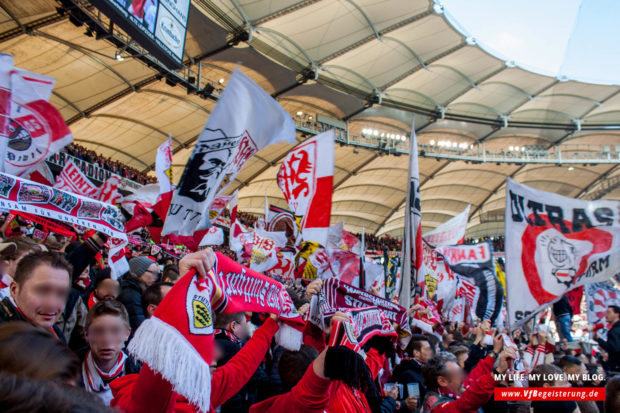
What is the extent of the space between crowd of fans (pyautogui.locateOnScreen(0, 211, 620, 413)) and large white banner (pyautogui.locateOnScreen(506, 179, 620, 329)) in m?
0.52

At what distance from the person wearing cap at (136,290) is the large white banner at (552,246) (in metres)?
3.52

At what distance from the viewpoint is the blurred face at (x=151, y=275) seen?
502cm

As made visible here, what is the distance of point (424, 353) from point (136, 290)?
2.89 m

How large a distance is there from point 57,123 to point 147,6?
6.42m

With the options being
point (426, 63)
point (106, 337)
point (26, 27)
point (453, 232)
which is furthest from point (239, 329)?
point (426, 63)

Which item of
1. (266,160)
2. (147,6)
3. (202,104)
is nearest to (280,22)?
(202,104)

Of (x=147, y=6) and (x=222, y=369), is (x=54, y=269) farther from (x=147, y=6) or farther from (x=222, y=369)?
(x=147, y=6)

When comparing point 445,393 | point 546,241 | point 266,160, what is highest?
point 266,160

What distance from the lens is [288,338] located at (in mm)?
2568

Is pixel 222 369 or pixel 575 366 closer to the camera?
pixel 222 369

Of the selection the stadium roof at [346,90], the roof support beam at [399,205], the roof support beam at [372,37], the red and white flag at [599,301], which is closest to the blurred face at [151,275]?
the red and white flag at [599,301]

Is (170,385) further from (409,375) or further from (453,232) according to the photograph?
(453,232)

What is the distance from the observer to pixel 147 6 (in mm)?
10266

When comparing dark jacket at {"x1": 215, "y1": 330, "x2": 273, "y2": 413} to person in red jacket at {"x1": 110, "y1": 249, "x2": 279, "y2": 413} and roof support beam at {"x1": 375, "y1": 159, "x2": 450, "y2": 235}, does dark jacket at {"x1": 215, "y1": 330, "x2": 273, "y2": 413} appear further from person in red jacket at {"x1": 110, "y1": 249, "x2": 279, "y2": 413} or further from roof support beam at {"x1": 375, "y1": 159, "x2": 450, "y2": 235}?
roof support beam at {"x1": 375, "y1": 159, "x2": 450, "y2": 235}
